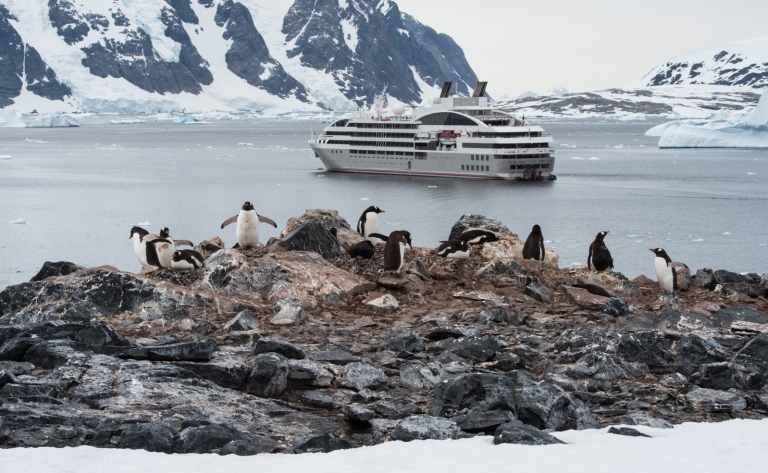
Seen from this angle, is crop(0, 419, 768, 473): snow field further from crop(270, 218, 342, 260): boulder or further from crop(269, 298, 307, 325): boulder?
crop(270, 218, 342, 260): boulder

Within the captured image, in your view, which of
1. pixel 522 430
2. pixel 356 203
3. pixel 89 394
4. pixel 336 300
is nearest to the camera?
pixel 522 430

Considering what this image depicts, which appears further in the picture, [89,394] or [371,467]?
[89,394]

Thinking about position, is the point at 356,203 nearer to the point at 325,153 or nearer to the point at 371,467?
the point at 325,153

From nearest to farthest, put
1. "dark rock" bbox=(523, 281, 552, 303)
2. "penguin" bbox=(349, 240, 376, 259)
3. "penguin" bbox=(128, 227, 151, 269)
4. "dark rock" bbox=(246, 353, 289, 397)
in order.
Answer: "dark rock" bbox=(246, 353, 289, 397), "dark rock" bbox=(523, 281, 552, 303), "penguin" bbox=(128, 227, 151, 269), "penguin" bbox=(349, 240, 376, 259)

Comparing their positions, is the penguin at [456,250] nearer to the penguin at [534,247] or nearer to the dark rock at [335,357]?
the penguin at [534,247]

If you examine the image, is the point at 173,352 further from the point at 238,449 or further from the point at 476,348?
the point at 476,348

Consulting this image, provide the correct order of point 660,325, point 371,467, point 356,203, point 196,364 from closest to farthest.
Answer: point 371,467 → point 196,364 → point 660,325 → point 356,203

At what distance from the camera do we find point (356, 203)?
42.2m

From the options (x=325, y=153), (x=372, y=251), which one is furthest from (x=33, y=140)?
(x=372, y=251)

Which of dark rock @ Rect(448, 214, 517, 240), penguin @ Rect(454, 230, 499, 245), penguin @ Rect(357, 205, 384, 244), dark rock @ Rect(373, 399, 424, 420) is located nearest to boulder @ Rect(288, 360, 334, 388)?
dark rock @ Rect(373, 399, 424, 420)

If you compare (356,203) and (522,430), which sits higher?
(522,430)

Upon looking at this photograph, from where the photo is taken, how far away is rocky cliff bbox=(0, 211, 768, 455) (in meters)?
5.77

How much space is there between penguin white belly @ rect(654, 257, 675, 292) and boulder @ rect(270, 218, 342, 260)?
432 cm

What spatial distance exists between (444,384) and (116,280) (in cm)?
422
